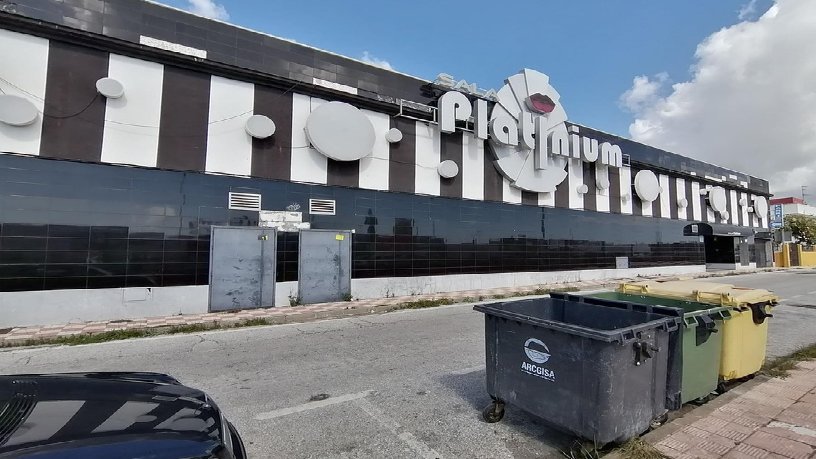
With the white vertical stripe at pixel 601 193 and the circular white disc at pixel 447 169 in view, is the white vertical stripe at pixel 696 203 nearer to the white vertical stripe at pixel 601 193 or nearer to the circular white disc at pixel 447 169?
the white vertical stripe at pixel 601 193

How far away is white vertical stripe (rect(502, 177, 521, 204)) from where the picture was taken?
18.6m

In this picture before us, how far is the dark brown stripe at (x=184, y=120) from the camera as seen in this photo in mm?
11180

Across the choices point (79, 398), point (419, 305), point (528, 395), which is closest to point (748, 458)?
point (528, 395)

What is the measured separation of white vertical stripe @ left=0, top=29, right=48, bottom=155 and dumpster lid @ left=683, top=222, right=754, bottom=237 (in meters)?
34.9

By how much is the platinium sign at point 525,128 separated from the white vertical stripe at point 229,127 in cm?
764

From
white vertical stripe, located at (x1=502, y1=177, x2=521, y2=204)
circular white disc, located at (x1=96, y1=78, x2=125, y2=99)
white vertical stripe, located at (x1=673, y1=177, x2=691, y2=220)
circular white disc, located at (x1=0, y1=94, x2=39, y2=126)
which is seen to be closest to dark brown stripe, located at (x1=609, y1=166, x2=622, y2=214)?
white vertical stripe, located at (x1=673, y1=177, x2=691, y2=220)

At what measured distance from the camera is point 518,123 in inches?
731

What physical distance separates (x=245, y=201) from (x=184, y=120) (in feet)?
9.34

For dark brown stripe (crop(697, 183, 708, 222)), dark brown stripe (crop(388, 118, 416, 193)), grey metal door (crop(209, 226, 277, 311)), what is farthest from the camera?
dark brown stripe (crop(697, 183, 708, 222))

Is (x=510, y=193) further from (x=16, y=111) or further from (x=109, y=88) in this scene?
(x=16, y=111)

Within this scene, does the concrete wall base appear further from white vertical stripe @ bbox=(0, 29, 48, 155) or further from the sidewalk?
white vertical stripe @ bbox=(0, 29, 48, 155)

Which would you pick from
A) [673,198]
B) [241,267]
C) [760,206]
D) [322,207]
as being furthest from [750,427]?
[760,206]

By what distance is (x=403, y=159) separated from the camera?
15477mm

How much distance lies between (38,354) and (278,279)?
610 cm
